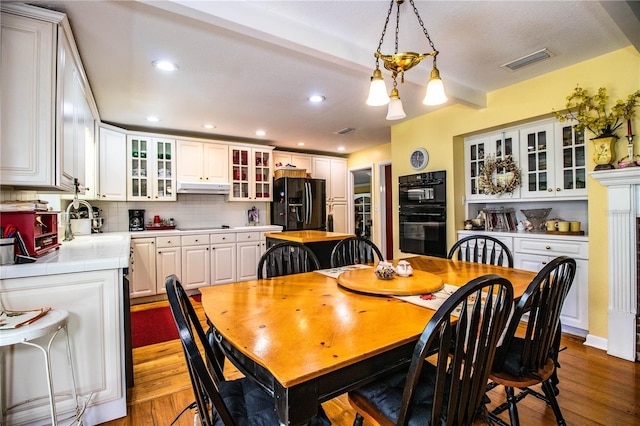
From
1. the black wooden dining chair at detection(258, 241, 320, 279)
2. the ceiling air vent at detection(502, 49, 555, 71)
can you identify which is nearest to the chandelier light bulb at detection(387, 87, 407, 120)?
the black wooden dining chair at detection(258, 241, 320, 279)

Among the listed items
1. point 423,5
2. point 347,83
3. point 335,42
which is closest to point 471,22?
point 423,5

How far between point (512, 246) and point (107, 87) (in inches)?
167

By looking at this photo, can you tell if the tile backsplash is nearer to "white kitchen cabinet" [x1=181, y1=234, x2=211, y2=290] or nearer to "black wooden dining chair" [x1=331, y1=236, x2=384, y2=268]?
"white kitchen cabinet" [x1=181, y1=234, x2=211, y2=290]

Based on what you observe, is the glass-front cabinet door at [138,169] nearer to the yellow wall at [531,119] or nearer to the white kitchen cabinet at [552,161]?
the yellow wall at [531,119]

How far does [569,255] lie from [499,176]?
101 centimetres

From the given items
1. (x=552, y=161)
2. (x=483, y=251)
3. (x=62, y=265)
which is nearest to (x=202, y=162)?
(x=62, y=265)

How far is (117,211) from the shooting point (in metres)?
4.30

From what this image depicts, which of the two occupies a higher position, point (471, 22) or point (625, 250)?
point (471, 22)

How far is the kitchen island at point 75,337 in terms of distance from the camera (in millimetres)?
1525

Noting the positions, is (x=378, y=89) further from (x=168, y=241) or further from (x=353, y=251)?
(x=168, y=241)

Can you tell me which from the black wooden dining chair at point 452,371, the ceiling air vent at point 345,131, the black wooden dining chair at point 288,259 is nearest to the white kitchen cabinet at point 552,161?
the ceiling air vent at point 345,131

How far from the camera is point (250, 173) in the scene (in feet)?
16.7

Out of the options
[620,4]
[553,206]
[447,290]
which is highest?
[620,4]

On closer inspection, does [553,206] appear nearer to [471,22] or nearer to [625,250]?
[625,250]
